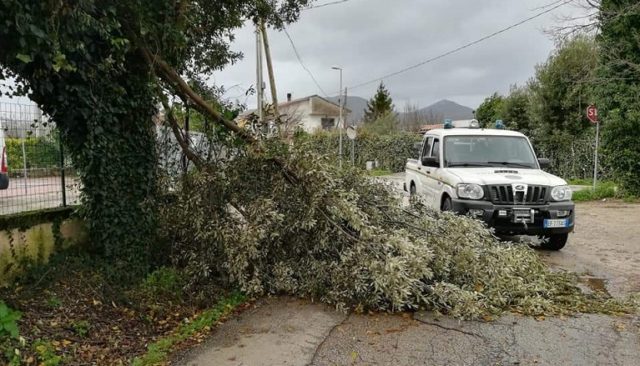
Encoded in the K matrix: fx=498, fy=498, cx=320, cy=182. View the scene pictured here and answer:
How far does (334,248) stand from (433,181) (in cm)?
387

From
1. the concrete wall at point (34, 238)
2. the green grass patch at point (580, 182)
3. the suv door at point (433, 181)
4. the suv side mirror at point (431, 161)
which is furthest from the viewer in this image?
the green grass patch at point (580, 182)

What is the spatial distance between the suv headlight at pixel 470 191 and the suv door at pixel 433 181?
0.81 metres

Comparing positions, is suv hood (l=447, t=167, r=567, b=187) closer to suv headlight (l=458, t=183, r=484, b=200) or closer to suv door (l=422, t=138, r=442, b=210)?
suv headlight (l=458, t=183, r=484, b=200)

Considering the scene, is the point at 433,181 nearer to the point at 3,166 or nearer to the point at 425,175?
the point at 425,175

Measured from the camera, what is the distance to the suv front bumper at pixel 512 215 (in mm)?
7141

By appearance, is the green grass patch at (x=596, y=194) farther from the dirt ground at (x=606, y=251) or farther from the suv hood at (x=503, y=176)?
the suv hood at (x=503, y=176)

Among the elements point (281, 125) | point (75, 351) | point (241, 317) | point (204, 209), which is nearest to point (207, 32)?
point (281, 125)

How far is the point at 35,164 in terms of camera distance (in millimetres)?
5828

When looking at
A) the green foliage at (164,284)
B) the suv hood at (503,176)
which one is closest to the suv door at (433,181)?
the suv hood at (503,176)

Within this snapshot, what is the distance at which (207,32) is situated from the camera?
23.0 ft

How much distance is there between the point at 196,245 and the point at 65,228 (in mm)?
1539

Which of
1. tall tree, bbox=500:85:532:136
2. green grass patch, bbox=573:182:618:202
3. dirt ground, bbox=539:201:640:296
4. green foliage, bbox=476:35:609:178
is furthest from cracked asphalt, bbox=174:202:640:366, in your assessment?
tall tree, bbox=500:85:532:136

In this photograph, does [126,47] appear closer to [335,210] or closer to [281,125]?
[281,125]

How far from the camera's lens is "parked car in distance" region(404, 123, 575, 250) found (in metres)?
7.19
